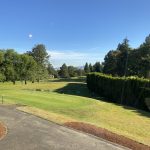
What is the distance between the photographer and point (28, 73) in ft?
225

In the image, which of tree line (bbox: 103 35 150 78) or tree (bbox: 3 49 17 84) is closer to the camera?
tree (bbox: 3 49 17 84)

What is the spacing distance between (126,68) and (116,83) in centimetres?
3802

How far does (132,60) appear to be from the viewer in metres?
77.5

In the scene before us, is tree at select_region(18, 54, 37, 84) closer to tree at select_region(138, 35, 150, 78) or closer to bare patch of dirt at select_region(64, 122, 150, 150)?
tree at select_region(138, 35, 150, 78)

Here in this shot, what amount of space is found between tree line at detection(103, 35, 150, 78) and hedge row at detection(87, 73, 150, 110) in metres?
29.9

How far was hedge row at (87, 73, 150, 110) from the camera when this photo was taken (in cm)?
3459

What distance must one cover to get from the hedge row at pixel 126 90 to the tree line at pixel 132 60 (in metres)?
29.9

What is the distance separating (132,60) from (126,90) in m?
40.6

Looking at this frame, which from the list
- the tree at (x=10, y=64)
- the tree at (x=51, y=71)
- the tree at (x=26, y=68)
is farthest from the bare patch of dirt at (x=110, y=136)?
the tree at (x=51, y=71)

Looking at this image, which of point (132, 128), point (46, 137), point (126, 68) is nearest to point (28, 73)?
point (126, 68)

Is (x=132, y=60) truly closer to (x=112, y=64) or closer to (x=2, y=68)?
(x=112, y=64)

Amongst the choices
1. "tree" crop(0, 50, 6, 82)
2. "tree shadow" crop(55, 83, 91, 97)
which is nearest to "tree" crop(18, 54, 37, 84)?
"tree" crop(0, 50, 6, 82)

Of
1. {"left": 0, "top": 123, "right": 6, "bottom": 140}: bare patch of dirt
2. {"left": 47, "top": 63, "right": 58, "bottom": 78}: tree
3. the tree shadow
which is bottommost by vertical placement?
the tree shadow

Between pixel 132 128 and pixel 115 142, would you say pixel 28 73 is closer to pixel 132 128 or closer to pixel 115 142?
pixel 132 128
